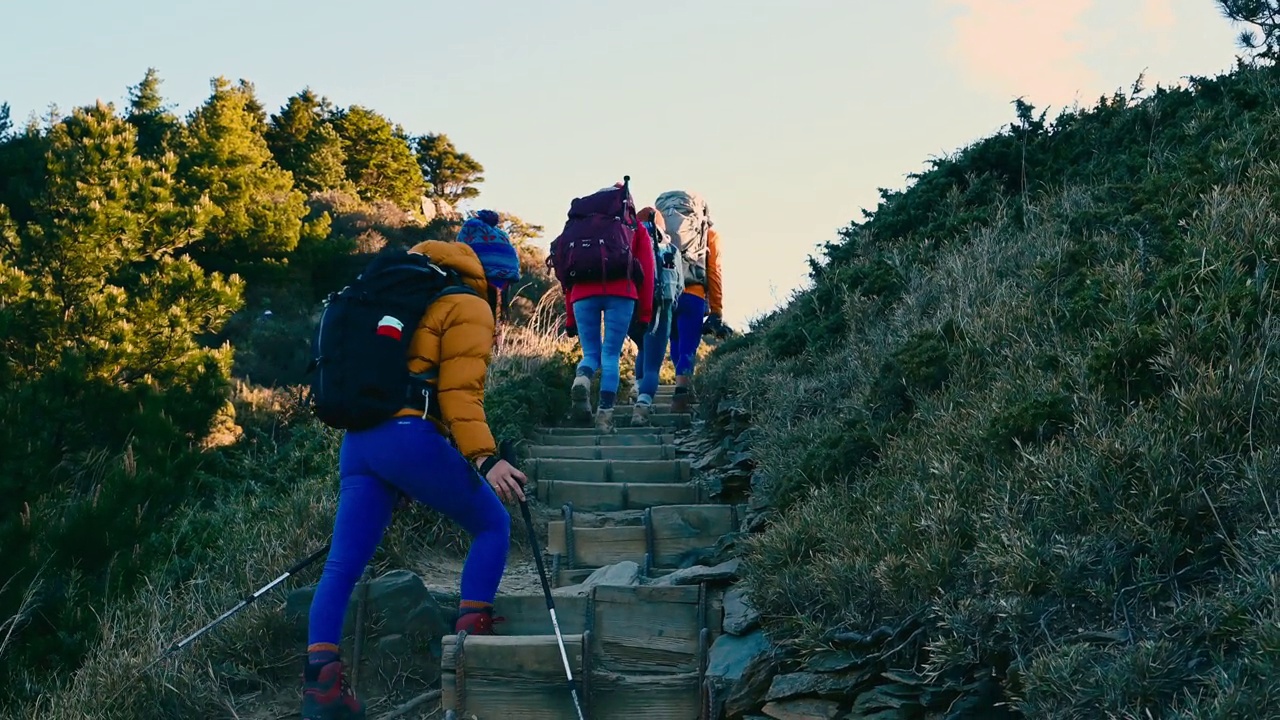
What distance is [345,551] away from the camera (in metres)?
4.37

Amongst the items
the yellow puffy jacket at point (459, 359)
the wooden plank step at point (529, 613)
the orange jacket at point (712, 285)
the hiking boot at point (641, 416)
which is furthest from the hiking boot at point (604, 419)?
the yellow puffy jacket at point (459, 359)

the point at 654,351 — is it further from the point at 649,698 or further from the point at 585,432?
the point at 649,698

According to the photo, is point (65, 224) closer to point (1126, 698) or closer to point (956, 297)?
point (956, 297)

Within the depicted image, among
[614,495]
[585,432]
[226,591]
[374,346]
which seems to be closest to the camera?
[374,346]

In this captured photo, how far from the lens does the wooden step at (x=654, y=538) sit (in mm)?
6621

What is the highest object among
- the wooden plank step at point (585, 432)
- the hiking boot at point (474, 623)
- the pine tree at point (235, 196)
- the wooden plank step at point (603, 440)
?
the pine tree at point (235, 196)

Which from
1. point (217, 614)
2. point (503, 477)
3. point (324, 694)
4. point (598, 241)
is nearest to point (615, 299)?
point (598, 241)

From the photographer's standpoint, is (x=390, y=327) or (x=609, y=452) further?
(x=609, y=452)

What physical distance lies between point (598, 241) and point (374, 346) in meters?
4.11

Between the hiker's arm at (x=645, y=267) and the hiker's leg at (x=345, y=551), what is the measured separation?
14.2 ft

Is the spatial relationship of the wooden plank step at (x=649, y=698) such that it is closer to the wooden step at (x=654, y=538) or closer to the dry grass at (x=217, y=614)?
the dry grass at (x=217, y=614)

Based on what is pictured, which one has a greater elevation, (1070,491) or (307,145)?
(307,145)

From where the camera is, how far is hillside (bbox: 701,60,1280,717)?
3184mm

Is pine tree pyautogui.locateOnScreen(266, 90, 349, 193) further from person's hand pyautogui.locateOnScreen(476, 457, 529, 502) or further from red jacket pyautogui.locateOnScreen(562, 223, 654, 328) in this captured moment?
person's hand pyautogui.locateOnScreen(476, 457, 529, 502)
